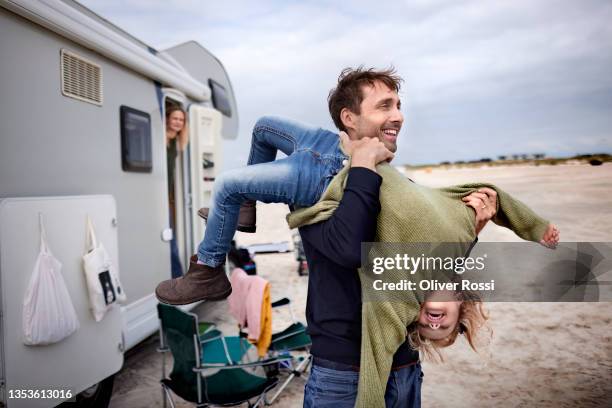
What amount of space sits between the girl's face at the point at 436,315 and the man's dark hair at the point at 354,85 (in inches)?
24.5

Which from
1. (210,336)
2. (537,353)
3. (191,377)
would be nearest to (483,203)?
(191,377)

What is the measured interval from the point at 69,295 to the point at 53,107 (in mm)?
1164

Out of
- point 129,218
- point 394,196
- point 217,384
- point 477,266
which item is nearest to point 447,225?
point 394,196

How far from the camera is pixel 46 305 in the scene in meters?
2.50

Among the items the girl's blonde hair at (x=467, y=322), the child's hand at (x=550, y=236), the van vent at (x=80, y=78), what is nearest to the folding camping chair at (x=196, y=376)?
the van vent at (x=80, y=78)

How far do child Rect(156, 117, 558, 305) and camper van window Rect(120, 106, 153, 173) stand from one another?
7.78ft

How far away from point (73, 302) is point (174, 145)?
2507mm

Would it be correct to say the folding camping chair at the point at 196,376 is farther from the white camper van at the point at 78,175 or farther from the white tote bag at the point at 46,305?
the white tote bag at the point at 46,305

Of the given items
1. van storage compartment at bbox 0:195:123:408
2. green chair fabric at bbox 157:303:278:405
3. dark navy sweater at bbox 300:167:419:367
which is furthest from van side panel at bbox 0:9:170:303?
dark navy sweater at bbox 300:167:419:367

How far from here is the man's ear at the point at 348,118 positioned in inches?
58.0

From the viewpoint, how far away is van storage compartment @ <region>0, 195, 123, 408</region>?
236cm

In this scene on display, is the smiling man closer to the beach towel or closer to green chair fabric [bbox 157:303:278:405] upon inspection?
green chair fabric [bbox 157:303:278:405]

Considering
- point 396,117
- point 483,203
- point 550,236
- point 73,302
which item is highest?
point 396,117

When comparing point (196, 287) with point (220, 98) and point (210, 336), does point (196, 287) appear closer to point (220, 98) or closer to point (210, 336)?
Result: point (210, 336)
